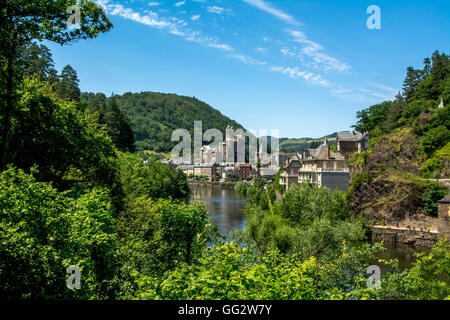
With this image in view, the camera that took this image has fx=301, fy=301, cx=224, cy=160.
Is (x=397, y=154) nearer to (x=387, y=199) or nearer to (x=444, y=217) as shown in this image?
(x=387, y=199)

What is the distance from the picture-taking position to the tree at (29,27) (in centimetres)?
1004

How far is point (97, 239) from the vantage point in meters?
8.50

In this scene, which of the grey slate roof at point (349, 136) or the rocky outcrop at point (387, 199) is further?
the grey slate roof at point (349, 136)

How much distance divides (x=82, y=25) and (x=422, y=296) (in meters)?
16.2

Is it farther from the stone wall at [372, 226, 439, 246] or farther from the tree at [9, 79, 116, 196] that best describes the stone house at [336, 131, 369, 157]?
the tree at [9, 79, 116, 196]

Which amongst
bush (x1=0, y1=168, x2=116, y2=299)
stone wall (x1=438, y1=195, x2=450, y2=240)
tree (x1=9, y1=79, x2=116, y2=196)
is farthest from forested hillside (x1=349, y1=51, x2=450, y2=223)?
bush (x1=0, y1=168, x2=116, y2=299)

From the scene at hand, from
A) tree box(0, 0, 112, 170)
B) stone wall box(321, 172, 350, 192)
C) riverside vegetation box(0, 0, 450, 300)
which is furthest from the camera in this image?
stone wall box(321, 172, 350, 192)

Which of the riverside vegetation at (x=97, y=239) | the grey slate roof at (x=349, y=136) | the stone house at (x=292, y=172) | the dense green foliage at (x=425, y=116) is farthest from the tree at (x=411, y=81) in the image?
the riverside vegetation at (x=97, y=239)

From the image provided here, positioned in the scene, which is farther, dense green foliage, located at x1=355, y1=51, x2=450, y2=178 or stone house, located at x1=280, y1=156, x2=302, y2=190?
stone house, located at x1=280, y1=156, x2=302, y2=190

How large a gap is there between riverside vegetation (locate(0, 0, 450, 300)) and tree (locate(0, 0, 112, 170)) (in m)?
0.04

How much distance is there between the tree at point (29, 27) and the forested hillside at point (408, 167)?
138ft

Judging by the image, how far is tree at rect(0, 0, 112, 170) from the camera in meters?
10.0

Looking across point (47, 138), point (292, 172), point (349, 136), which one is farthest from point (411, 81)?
point (47, 138)

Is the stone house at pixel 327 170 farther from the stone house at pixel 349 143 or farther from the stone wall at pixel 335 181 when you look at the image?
the stone house at pixel 349 143
